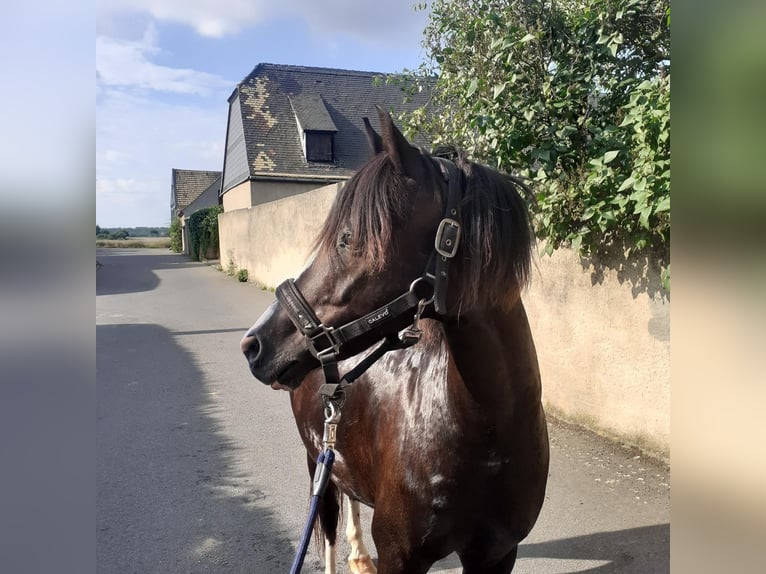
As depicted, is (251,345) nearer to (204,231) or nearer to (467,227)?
(467,227)

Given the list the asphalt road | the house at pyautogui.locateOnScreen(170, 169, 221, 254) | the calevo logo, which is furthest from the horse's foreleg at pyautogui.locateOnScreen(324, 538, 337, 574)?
the house at pyautogui.locateOnScreen(170, 169, 221, 254)

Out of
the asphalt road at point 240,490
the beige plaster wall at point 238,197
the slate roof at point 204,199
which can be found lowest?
the asphalt road at point 240,490

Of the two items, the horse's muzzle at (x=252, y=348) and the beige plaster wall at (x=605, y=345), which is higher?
the horse's muzzle at (x=252, y=348)

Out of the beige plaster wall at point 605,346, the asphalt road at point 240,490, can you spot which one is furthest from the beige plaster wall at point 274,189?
the beige plaster wall at point 605,346

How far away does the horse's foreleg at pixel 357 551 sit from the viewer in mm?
2898

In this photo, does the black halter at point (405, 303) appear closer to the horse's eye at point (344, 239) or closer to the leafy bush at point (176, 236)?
the horse's eye at point (344, 239)

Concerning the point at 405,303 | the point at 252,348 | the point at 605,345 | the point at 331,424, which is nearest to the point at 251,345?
the point at 252,348

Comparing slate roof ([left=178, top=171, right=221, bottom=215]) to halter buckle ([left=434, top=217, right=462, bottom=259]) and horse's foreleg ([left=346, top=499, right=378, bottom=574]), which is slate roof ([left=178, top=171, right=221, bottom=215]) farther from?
halter buckle ([left=434, top=217, right=462, bottom=259])

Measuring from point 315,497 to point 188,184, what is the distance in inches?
1946

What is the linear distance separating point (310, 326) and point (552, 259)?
3829 millimetres

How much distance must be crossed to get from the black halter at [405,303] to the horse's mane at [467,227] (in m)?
0.04

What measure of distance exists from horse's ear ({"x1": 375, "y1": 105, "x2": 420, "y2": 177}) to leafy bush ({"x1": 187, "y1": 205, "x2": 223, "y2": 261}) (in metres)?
26.8

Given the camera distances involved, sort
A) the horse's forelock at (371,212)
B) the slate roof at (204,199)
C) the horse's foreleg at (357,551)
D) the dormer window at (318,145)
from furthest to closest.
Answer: the slate roof at (204,199) < the dormer window at (318,145) < the horse's foreleg at (357,551) < the horse's forelock at (371,212)
